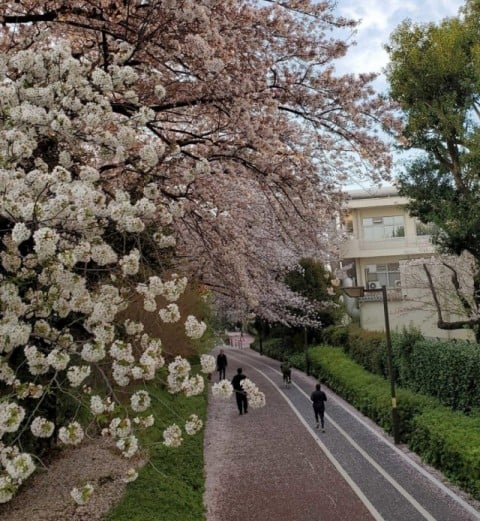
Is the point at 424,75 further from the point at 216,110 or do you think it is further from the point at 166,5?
the point at 166,5

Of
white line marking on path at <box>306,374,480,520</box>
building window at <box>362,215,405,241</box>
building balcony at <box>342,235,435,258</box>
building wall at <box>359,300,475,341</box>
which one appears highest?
building window at <box>362,215,405,241</box>

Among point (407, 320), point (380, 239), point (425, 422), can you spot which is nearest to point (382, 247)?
point (380, 239)

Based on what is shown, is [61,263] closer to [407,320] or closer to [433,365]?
[433,365]

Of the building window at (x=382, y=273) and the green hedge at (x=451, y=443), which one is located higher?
the building window at (x=382, y=273)

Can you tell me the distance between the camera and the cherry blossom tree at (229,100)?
687 cm

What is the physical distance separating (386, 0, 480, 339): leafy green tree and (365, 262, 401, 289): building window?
1879cm

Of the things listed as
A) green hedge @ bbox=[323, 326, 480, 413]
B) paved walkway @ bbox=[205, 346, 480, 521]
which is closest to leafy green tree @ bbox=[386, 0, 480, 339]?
green hedge @ bbox=[323, 326, 480, 413]

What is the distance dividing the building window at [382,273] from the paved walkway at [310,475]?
19698 mm

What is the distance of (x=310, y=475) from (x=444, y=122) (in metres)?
10.3

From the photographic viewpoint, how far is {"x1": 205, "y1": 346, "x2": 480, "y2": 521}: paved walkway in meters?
8.26

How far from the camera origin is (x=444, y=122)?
47.1 feet

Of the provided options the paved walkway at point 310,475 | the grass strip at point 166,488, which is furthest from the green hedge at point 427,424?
the grass strip at point 166,488

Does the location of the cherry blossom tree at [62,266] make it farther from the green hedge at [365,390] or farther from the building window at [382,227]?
the building window at [382,227]

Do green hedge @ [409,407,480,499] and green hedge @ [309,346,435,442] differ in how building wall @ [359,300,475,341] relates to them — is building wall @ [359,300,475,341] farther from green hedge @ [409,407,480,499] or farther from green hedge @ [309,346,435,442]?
green hedge @ [409,407,480,499]
